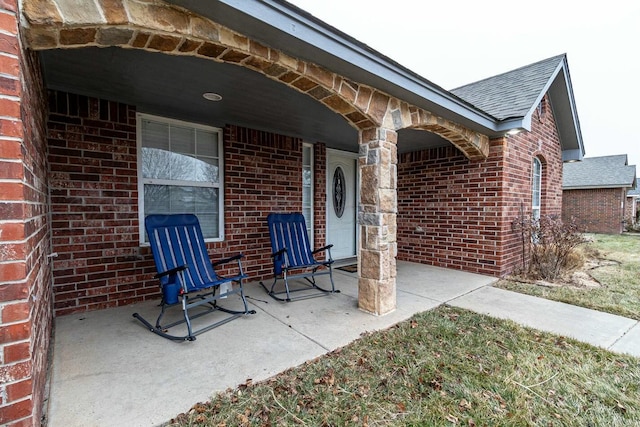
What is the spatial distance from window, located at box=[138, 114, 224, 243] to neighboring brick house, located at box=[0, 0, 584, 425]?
0.07ft

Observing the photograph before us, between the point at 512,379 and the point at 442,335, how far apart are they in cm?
65

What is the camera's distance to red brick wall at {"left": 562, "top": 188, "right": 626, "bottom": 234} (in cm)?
1391

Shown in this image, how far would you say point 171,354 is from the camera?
2.25 metres

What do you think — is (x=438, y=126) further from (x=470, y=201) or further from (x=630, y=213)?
(x=630, y=213)

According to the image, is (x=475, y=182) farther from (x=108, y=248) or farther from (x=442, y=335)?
(x=108, y=248)

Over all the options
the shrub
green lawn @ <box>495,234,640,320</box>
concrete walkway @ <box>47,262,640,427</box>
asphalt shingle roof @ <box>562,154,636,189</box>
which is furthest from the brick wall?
concrete walkway @ <box>47,262,640,427</box>

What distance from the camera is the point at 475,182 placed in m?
4.90

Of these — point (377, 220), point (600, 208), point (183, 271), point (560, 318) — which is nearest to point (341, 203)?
point (377, 220)

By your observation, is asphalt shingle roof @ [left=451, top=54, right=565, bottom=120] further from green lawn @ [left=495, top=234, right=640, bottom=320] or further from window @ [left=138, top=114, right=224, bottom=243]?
window @ [left=138, top=114, right=224, bottom=243]

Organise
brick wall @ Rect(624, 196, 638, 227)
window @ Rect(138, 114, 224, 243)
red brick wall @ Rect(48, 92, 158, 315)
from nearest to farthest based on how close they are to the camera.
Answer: red brick wall @ Rect(48, 92, 158, 315)
window @ Rect(138, 114, 224, 243)
brick wall @ Rect(624, 196, 638, 227)

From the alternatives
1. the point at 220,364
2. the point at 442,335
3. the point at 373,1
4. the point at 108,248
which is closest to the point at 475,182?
the point at 442,335

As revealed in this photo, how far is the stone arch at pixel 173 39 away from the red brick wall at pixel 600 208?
15648 mm

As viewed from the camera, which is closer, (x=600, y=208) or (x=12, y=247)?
(x=12, y=247)

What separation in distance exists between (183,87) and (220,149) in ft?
4.09
